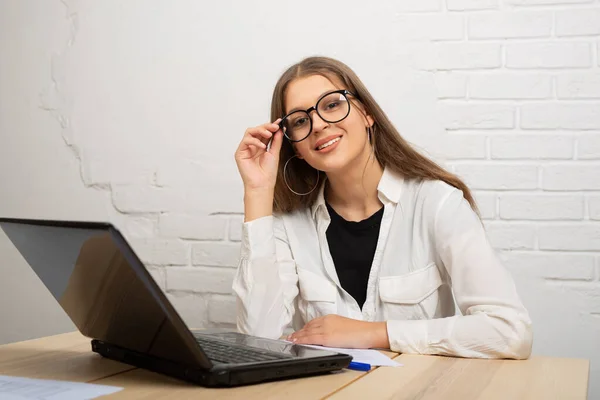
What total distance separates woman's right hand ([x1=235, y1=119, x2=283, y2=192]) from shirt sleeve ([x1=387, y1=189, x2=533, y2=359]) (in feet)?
1.54

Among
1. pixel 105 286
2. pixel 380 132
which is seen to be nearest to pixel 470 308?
pixel 380 132

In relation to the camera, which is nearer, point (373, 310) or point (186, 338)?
point (186, 338)

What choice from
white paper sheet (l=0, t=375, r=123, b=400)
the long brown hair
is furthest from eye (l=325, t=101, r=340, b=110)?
white paper sheet (l=0, t=375, r=123, b=400)

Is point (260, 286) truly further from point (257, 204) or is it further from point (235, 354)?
point (235, 354)

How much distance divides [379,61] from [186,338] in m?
1.59

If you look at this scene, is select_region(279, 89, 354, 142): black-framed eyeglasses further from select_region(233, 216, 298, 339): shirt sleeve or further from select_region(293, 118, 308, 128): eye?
select_region(233, 216, 298, 339): shirt sleeve

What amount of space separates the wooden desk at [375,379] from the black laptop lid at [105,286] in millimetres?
50

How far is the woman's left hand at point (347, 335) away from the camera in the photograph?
56.0 inches

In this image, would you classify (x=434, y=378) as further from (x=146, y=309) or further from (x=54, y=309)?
(x=54, y=309)

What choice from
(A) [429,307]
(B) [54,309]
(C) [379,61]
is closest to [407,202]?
(A) [429,307]

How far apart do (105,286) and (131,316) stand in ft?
0.19

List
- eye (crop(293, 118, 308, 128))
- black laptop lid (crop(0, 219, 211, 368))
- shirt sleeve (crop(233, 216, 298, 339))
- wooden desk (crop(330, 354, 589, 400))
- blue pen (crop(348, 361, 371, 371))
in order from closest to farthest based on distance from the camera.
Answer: black laptop lid (crop(0, 219, 211, 368)) < wooden desk (crop(330, 354, 589, 400)) < blue pen (crop(348, 361, 371, 371)) < shirt sleeve (crop(233, 216, 298, 339)) < eye (crop(293, 118, 308, 128))

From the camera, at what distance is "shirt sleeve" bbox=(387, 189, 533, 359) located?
54.6 inches

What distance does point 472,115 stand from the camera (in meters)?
2.24
